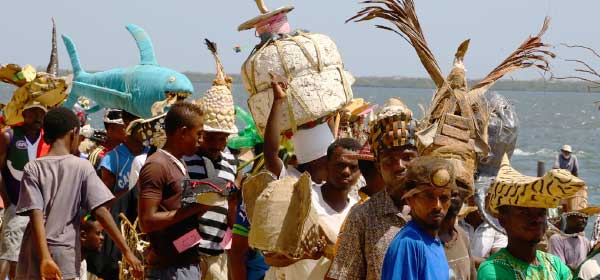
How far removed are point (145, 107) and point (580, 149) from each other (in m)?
45.4

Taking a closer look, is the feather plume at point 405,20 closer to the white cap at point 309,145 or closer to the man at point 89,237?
the white cap at point 309,145

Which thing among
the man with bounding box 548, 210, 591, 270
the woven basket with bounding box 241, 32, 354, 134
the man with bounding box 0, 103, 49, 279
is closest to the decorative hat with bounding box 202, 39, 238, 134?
the woven basket with bounding box 241, 32, 354, 134

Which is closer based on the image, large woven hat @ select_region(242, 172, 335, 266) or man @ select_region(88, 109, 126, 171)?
large woven hat @ select_region(242, 172, 335, 266)

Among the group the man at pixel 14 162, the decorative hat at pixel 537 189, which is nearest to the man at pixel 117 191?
the man at pixel 14 162

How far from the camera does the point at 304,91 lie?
7.18 meters

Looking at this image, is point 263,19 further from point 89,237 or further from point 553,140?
point 553,140

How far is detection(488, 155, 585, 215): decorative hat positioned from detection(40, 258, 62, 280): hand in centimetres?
278

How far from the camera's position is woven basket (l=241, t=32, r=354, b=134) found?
715cm

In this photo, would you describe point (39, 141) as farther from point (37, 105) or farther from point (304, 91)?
point (304, 91)

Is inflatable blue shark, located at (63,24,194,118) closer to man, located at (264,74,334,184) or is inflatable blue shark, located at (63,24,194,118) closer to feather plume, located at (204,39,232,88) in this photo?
feather plume, located at (204,39,232,88)

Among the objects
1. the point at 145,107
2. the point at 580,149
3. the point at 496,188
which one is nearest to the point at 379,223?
the point at 496,188

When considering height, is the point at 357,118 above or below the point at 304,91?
below

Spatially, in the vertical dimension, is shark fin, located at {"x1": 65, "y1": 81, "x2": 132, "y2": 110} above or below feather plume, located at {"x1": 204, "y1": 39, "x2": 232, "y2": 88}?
below

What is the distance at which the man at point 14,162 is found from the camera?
9250 millimetres
